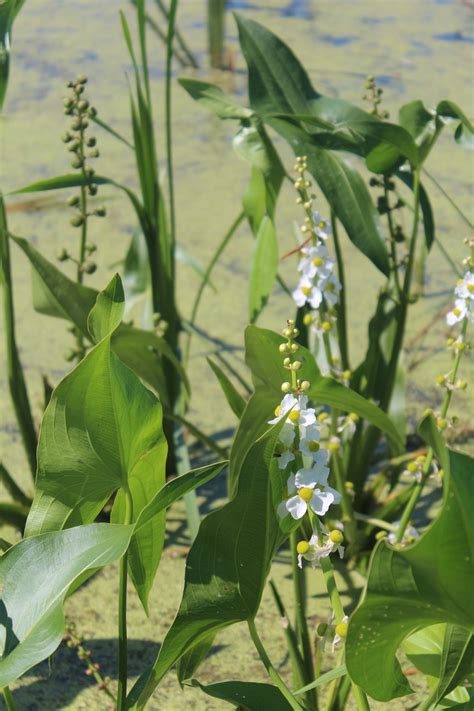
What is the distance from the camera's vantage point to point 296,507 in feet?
2.38

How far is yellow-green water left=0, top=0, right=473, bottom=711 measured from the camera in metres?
1.28

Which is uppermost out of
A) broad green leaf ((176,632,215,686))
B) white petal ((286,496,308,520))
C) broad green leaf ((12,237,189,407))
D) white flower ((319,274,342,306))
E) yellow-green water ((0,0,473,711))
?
white petal ((286,496,308,520))

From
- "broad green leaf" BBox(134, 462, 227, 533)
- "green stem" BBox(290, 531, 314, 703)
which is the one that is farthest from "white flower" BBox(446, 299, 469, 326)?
"broad green leaf" BBox(134, 462, 227, 533)

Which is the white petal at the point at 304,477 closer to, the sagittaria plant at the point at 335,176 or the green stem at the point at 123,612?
the green stem at the point at 123,612

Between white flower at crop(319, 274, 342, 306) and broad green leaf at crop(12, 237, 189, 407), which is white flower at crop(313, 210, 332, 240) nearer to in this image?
white flower at crop(319, 274, 342, 306)

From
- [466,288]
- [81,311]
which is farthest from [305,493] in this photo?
[81,311]

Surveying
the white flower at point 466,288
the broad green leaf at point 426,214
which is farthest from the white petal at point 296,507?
the broad green leaf at point 426,214

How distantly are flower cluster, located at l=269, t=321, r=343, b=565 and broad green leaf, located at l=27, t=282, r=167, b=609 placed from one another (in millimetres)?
110

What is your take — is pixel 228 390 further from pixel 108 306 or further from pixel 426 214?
pixel 426 214

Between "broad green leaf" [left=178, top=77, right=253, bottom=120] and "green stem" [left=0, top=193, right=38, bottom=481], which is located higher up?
"broad green leaf" [left=178, top=77, right=253, bottom=120]

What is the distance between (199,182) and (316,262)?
1.41 m

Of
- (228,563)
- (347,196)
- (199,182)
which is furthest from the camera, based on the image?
(199,182)

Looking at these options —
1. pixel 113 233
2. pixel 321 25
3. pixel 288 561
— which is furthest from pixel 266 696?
pixel 321 25

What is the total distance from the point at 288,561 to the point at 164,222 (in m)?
0.48
